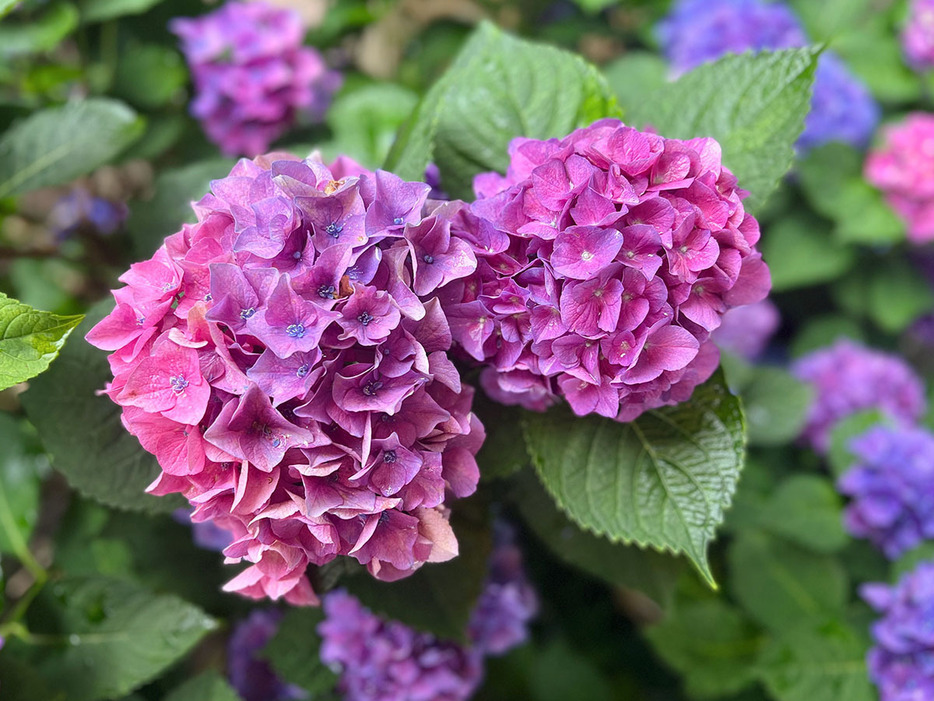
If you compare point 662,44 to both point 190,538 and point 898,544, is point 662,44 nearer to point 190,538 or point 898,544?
point 898,544

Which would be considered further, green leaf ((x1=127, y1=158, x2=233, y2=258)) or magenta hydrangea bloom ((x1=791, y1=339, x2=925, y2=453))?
magenta hydrangea bloom ((x1=791, y1=339, x2=925, y2=453))

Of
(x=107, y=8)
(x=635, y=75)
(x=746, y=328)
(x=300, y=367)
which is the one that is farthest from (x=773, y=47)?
(x=300, y=367)

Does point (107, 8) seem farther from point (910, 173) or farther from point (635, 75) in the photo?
point (910, 173)

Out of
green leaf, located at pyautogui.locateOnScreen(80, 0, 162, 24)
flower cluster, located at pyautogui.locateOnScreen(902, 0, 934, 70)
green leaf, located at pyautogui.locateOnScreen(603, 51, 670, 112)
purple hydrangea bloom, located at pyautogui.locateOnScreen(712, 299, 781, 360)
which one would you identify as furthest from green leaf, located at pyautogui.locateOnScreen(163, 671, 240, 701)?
flower cluster, located at pyautogui.locateOnScreen(902, 0, 934, 70)

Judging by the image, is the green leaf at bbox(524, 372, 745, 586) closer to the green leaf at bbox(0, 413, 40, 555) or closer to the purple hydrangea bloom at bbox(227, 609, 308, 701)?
the purple hydrangea bloom at bbox(227, 609, 308, 701)

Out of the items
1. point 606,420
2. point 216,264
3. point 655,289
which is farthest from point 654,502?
point 216,264
